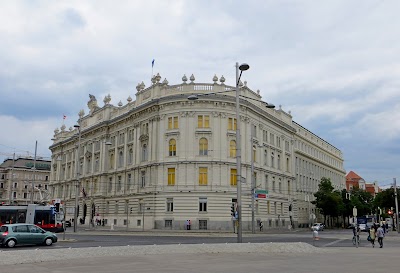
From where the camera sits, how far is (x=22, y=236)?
24.2 meters

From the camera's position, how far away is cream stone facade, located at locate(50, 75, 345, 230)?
5450 centimetres

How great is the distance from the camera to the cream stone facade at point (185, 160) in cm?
5450

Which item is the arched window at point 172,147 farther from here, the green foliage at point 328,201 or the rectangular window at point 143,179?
the green foliage at point 328,201

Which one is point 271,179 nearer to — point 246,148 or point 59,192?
point 246,148

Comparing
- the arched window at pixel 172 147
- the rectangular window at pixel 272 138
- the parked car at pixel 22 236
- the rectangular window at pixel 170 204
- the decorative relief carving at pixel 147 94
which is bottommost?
the parked car at pixel 22 236

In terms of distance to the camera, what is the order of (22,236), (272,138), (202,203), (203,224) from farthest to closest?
(272,138), (202,203), (203,224), (22,236)

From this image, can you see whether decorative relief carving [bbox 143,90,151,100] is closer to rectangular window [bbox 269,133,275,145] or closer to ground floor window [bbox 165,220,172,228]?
ground floor window [bbox 165,220,172,228]

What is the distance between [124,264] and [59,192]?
74.6 meters

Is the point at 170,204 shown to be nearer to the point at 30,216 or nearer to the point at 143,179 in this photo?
the point at 143,179

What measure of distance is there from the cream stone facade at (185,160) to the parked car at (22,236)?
73.4 feet

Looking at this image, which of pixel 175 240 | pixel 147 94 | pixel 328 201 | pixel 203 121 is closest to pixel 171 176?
pixel 203 121

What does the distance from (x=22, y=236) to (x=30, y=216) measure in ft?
60.4

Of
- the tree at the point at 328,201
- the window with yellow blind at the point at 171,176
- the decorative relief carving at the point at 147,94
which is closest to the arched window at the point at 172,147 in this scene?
the window with yellow blind at the point at 171,176

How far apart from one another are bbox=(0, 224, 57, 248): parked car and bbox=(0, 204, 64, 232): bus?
48.2 feet
